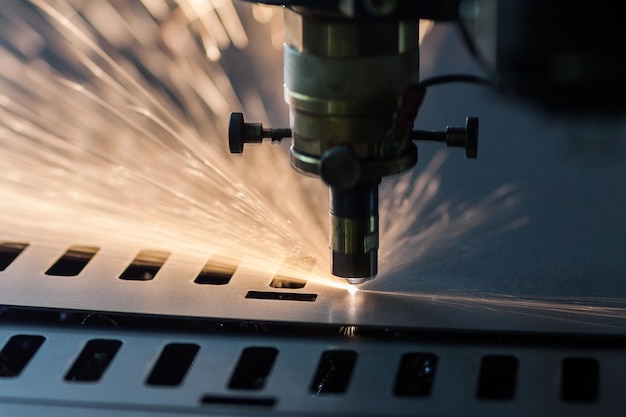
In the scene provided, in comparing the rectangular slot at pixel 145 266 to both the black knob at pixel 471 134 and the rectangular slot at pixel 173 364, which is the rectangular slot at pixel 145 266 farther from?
the black knob at pixel 471 134

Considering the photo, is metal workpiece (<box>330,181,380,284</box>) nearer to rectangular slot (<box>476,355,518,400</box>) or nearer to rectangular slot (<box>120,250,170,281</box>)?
rectangular slot (<box>476,355,518,400</box>)

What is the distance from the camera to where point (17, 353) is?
1.29 meters

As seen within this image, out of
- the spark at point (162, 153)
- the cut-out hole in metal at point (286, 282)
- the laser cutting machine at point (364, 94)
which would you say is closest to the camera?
the laser cutting machine at point (364, 94)

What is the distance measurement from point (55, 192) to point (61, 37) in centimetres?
52

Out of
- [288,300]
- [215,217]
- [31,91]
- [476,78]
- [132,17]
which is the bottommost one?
[288,300]

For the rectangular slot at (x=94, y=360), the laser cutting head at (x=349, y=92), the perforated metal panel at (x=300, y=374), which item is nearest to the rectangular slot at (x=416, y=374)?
the perforated metal panel at (x=300, y=374)

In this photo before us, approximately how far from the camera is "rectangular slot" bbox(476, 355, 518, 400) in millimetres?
1191

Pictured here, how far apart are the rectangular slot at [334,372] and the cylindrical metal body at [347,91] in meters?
0.21

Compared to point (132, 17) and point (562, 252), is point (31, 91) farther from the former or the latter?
point (562, 252)

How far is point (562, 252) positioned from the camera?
142 cm

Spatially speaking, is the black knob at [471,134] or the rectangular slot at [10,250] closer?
the black knob at [471,134]

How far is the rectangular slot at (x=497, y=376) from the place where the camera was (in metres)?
1.19

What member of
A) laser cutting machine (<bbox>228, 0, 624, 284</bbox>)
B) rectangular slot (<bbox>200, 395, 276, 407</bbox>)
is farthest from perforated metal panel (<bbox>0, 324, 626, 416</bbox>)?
laser cutting machine (<bbox>228, 0, 624, 284</bbox>)

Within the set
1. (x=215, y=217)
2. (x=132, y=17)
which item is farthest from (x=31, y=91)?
(x=215, y=217)
